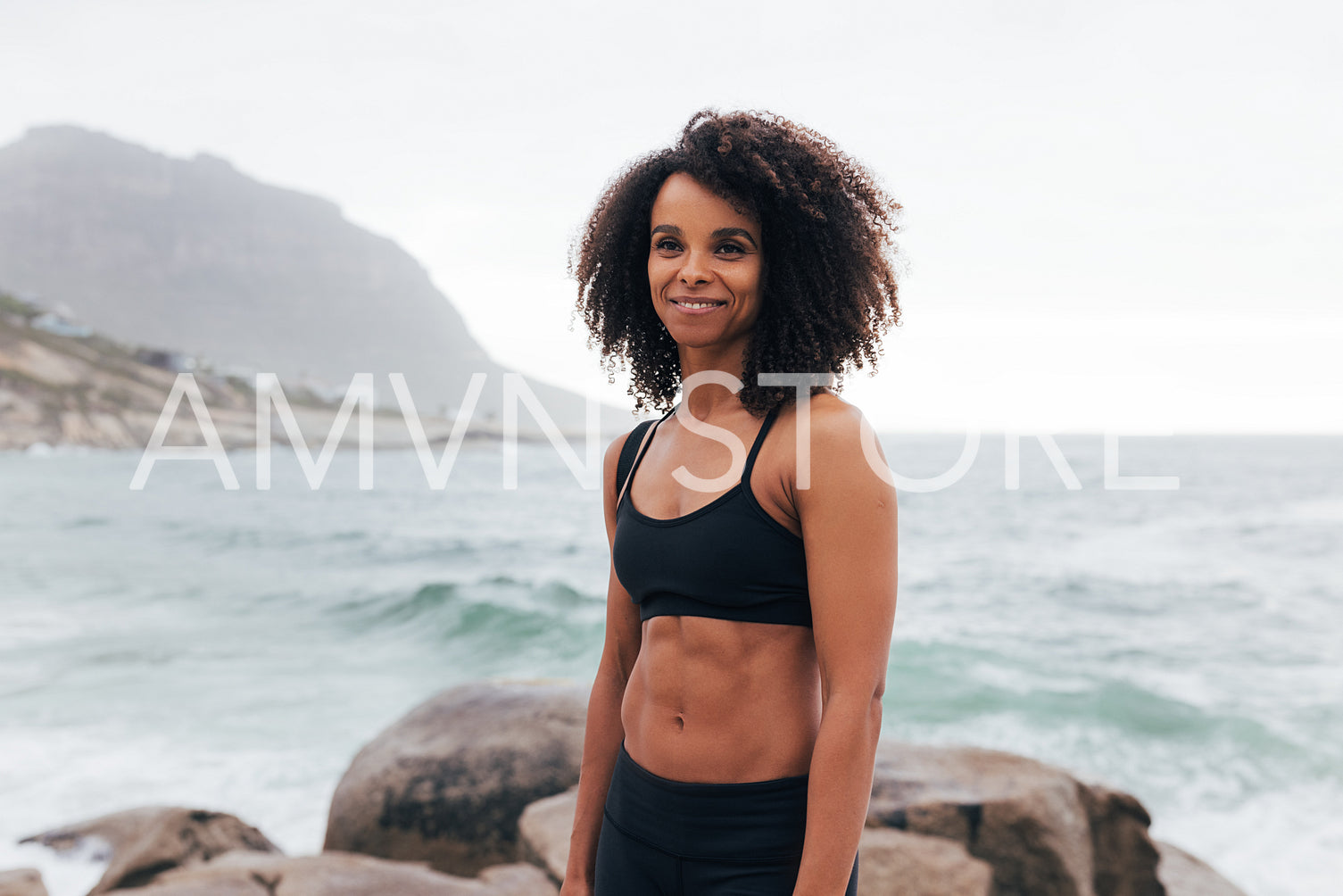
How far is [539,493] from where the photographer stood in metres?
38.6

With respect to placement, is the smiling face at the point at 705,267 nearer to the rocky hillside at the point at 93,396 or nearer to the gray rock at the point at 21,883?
the gray rock at the point at 21,883

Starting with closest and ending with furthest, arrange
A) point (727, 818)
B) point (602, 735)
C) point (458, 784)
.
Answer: point (727, 818) → point (602, 735) → point (458, 784)

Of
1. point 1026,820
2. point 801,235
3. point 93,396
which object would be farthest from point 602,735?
point 93,396

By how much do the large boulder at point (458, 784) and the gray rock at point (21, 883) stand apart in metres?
1.25

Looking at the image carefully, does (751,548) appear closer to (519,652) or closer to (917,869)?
(917,869)

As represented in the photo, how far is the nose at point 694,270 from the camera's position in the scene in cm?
150

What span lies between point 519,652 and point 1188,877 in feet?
30.8

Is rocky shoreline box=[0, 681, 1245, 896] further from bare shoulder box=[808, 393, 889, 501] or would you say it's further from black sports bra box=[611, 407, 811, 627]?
bare shoulder box=[808, 393, 889, 501]

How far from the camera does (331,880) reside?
10.9 ft

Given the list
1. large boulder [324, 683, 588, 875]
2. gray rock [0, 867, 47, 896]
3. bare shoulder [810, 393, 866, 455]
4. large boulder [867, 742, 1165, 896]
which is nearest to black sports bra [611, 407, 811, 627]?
bare shoulder [810, 393, 866, 455]

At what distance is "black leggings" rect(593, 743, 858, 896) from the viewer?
4.52 feet

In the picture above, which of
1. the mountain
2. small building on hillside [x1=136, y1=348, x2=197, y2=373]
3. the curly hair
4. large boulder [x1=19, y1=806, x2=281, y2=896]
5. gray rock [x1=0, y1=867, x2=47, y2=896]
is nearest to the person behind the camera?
the curly hair

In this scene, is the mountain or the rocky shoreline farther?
the mountain

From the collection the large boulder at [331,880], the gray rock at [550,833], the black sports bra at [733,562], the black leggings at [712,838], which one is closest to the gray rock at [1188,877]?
the gray rock at [550,833]
